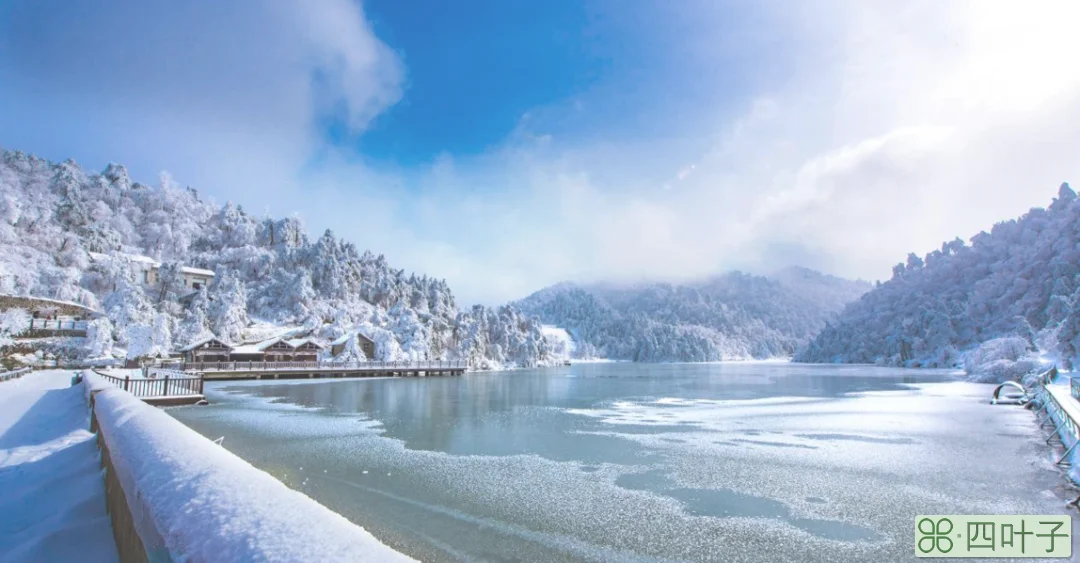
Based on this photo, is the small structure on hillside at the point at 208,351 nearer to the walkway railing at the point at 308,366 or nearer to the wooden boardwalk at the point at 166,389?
the walkway railing at the point at 308,366

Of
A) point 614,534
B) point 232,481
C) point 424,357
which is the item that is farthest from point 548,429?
point 424,357

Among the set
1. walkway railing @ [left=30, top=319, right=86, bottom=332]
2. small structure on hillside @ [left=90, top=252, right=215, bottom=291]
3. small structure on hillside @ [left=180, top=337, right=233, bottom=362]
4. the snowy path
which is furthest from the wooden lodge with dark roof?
the snowy path

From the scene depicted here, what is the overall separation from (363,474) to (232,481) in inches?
436

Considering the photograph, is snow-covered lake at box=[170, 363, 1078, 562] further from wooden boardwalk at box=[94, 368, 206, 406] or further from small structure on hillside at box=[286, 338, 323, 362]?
small structure on hillside at box=[286, 338, 323, 362]

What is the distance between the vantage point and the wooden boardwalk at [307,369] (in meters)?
60.8

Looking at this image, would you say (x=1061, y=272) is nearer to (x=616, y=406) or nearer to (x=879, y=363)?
(x=879, y=363)

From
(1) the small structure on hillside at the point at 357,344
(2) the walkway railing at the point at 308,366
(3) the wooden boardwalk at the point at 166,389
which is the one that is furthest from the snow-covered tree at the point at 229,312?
(3) the wooden boardwalk at the point at 166,389

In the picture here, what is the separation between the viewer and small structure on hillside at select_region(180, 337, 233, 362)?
65.8m

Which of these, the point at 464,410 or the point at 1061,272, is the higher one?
the point at 1061,272

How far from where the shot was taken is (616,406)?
35031mm

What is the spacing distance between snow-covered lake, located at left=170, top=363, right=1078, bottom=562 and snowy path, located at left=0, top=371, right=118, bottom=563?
4493 millimetres

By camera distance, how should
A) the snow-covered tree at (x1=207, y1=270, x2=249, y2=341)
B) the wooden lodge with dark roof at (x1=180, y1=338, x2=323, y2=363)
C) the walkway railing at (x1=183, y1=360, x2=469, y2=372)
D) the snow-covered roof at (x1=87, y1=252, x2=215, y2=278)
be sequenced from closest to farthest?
the walkway railing at (x1=183, y1=360, x2=469, y2=372)
the wooden lodge with dark roof at (x1=180, y1=338, x2=323, y2=363)
the snow-covered tree at (x1=207, y1=270, x2=249, y2=341)
the snow-covered roof at (x1=87, y1=252, x2=215, y2=278)

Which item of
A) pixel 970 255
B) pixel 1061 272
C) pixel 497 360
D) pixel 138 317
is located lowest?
pixel 497 360

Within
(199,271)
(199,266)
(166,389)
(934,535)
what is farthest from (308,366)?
(934,535)
